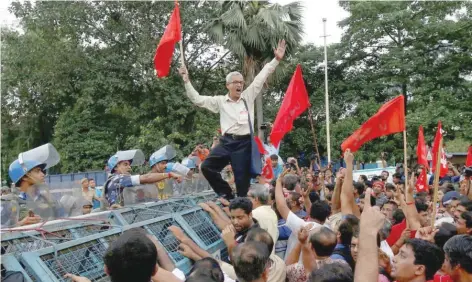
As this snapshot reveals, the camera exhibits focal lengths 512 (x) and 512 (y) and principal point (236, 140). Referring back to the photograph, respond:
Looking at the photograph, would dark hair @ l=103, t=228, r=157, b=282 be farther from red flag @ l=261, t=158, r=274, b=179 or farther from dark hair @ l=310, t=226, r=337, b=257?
red flag @ l=261, t=158, r=274, b=179

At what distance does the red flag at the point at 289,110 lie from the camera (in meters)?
7.48

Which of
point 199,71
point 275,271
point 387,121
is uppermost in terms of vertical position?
point 199,71

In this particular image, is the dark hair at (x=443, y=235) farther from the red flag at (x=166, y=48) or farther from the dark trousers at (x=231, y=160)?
the red flag at (x=166, y=48)

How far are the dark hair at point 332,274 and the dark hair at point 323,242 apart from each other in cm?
78

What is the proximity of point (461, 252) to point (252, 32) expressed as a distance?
13762 mm

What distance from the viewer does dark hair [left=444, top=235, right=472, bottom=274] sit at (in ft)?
9.66

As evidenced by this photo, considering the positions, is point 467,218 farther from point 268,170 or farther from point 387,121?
point 268,170

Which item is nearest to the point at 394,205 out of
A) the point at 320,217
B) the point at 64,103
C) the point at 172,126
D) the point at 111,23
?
the point at 320,217

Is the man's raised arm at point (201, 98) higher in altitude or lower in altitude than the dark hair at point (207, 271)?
higher

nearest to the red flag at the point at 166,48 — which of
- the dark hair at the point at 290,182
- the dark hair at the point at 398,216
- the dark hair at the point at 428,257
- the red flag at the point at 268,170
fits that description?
the dark hair at the point at 290,182

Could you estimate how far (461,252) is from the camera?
9.73 ft

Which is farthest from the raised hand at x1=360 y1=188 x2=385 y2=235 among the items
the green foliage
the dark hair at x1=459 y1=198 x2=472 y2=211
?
the green foliage

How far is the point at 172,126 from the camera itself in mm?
18641

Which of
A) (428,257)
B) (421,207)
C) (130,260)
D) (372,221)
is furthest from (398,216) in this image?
→ (130,260)
